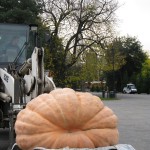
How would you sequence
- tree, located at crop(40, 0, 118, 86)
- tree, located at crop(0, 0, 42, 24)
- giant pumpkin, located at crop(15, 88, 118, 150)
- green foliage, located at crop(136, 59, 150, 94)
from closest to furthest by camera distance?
giant pumpkin, located at crop(15, 88, 118, 150), tree, located at crop(0, 0, 42, 24), tree, located at crop(40, 0, 118, 86), green foliage, located at crop(136, 59, 150, 94)

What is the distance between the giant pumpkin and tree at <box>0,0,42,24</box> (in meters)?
28.4

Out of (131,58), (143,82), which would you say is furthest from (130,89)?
(131,58)

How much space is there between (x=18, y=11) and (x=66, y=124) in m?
30.1

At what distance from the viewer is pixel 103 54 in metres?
53.8

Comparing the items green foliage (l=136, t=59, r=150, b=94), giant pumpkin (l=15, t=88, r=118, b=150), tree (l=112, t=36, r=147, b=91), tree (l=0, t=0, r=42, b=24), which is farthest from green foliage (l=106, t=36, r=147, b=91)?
giant pumpkin (l=15, t=88, r=118, b=150)

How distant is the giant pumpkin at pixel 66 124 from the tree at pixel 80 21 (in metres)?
41.4

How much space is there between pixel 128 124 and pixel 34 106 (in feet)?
46.8

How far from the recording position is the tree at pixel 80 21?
4853 centimetres

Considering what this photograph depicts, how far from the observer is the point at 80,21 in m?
50.2

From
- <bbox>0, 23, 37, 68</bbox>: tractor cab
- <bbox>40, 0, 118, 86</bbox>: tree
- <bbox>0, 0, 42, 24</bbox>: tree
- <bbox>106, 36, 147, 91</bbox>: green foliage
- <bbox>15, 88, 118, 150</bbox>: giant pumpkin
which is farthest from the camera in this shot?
<bbox>106, 36, 147, 91</bbox>: green foliage

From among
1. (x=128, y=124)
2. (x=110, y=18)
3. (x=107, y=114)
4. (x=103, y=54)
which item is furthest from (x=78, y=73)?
(x=107, y=114)

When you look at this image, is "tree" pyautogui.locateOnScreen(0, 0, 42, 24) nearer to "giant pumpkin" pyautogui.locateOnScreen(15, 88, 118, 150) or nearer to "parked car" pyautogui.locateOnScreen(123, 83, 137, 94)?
"giant pumpkin" pyautogui.locateOnScreen(15, 88, 118, 150)

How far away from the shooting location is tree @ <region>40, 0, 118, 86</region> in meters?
48.5

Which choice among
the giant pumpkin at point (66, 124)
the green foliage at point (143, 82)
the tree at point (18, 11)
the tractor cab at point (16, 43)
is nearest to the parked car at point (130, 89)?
the green foliage at point (143, 82)
